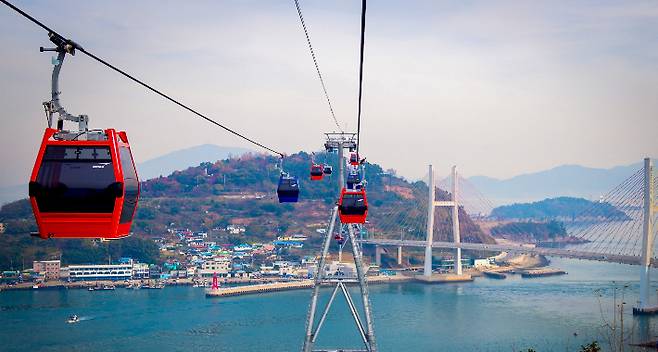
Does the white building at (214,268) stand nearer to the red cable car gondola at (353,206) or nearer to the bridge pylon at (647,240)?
the bridge pylon at (647,240)

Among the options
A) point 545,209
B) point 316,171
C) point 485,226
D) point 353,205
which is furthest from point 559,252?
point 545,209

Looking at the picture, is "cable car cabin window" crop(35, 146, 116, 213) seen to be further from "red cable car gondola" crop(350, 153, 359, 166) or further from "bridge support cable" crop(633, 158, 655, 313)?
"bridge support cable" crop(633, 158, 655, 313)

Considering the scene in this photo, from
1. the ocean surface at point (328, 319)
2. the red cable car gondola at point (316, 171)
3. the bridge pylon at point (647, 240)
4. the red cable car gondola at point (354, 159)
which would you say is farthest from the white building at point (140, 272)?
the red cable car gondola at point (354, 159)

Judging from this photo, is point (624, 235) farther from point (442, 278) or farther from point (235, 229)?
point (235, 229)

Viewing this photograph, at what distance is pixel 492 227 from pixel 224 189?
19475 millimetres

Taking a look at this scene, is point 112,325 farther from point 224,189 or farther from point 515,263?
point 224,189

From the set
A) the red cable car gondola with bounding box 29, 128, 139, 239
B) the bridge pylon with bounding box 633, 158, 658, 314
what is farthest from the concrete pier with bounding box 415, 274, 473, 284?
the red cable car gondola with bounding box 29, 128, 139, 239

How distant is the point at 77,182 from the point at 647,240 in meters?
24.3

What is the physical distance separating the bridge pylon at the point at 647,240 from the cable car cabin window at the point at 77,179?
73.0ft

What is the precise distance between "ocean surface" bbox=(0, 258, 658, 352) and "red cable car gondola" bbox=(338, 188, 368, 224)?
33.8ft

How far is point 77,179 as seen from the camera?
2.34 meters

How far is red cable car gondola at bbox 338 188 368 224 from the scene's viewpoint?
23.9 ft

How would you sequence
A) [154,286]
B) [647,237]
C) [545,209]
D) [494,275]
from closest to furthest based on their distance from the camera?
1. [647,237]
2. [154,286]
3. [494,275]
4. [545,209]

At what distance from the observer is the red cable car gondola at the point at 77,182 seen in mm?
2338
